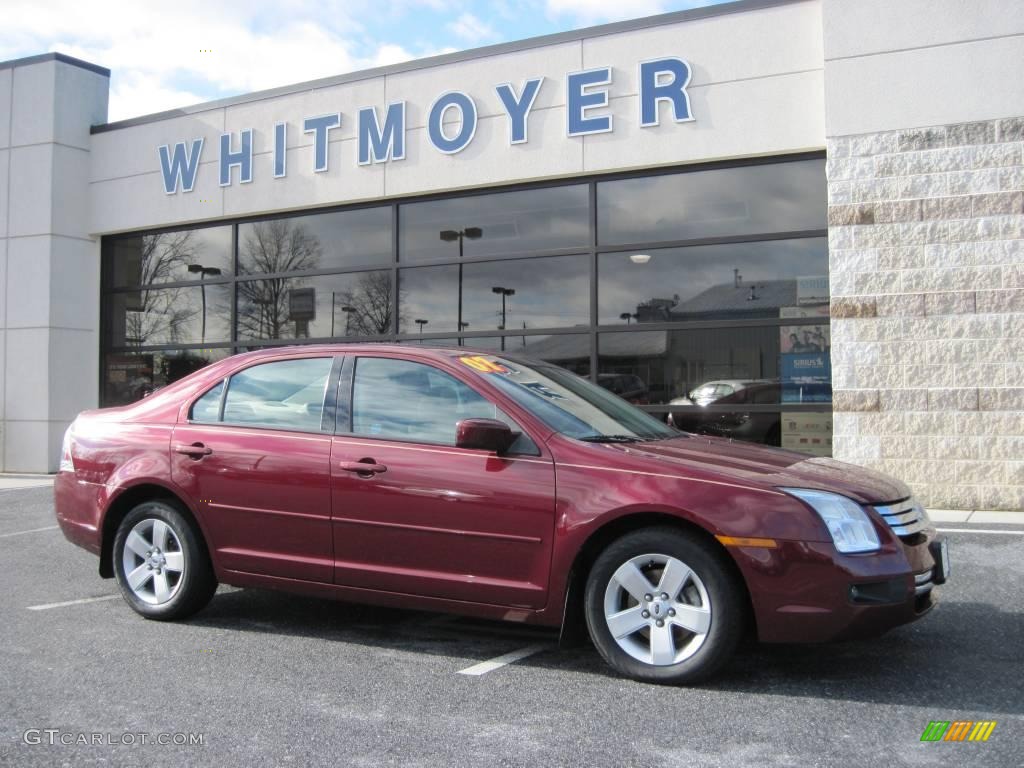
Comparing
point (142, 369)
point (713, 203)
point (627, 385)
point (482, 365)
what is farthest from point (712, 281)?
point (142, 369)

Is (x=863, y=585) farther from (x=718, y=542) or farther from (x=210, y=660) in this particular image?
(x=210, y=660)

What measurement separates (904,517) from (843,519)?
16.6 inches

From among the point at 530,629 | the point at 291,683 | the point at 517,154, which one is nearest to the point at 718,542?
the point at 530,629

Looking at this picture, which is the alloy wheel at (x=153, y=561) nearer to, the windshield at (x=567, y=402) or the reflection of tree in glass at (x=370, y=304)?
the windshield at (x=567, y=402)

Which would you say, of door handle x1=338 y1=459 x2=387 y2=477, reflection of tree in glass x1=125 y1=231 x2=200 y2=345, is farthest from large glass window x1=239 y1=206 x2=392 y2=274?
door handle x1=338 y1=459 x2=387 y2=477

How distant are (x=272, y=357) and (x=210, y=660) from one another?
1655 millimetres

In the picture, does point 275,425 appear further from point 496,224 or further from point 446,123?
point 446,123

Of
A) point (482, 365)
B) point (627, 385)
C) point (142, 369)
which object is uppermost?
point (142, 369)

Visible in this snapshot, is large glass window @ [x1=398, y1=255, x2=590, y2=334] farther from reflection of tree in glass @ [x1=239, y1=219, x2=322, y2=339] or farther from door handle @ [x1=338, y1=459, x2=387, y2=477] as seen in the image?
door handle @ [x1=338, y1=459, x2=387, y2=477]

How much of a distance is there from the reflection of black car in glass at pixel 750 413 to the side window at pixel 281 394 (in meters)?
6.51

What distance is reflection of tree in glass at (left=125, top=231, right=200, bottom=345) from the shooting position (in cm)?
1474

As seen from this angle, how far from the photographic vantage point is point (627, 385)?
11430 millimetres

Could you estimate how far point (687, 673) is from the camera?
3.93m

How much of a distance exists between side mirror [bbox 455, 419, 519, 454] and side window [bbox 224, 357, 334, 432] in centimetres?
97
